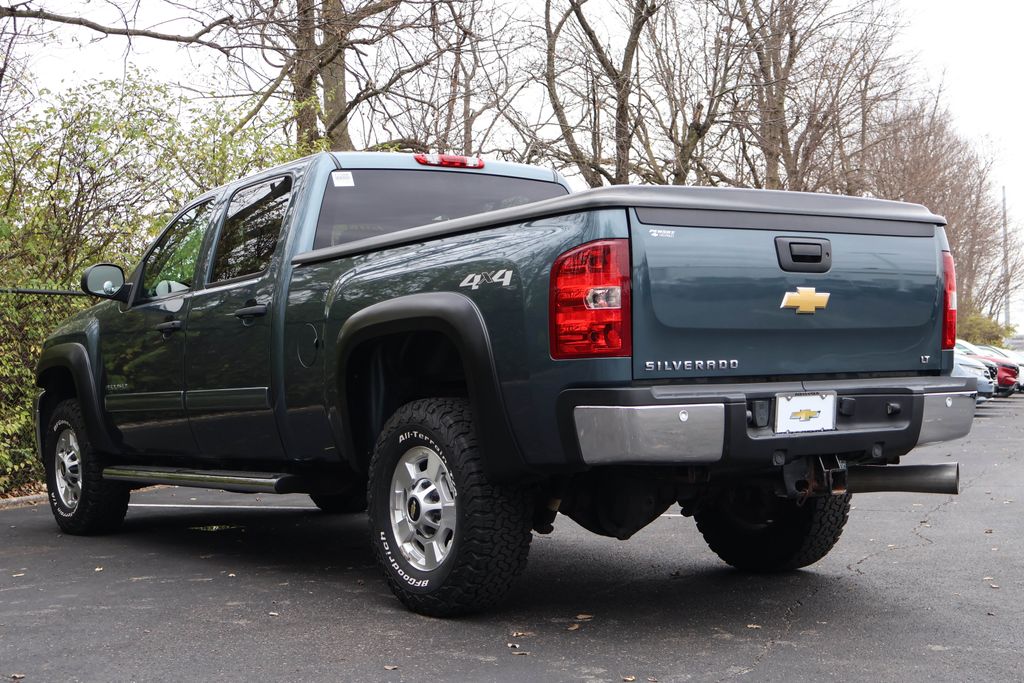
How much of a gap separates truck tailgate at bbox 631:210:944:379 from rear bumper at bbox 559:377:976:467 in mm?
115

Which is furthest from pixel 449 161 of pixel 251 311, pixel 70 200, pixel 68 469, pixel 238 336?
pixel 70 200

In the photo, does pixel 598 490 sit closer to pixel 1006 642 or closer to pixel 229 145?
pixel 1006 642

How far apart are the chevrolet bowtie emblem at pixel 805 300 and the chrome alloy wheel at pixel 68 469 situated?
16.4 feet

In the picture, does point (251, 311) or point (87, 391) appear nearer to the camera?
point (251, 311)

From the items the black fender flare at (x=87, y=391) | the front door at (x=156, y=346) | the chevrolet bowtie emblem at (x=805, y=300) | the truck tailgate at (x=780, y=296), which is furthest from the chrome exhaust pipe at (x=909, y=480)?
the black fender flare at (x=87, y=391)

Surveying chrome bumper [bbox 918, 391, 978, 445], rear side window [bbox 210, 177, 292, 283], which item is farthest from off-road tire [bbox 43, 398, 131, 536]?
chrome bumper [bbox 918, 391, 978, 445]

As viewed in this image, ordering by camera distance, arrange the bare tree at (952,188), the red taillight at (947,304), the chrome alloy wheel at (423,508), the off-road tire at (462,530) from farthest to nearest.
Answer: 1. the bare tree at (952,188)
2. the red taillight at (947,304)
3. the chrome alloy wheel at (423,508)
4. the off-road tire at (462,530)

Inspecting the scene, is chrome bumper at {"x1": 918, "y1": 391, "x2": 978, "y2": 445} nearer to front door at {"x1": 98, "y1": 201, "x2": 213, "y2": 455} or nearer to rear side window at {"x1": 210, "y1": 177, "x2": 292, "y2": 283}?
rear side window at {"x1": 210, "y1": 177, "x2": 292, "y2": 283}

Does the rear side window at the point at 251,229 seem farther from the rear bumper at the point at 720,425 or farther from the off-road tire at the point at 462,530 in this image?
the rear bumper at the point at 720,425

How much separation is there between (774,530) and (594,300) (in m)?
2.23

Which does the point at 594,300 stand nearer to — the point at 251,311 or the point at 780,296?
the point at 780,296

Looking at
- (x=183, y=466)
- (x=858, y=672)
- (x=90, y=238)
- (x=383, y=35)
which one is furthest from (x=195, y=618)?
(x=383, y=35)

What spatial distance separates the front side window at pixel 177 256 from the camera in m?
6.98

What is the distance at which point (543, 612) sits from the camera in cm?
518
